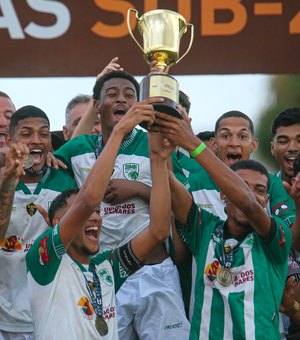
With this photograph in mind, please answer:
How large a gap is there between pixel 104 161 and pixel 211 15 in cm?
447

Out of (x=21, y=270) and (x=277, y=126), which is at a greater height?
(x=277, y=126)

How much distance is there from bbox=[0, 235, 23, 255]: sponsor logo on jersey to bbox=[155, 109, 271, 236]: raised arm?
124cm

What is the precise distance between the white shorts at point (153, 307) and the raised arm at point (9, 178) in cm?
99

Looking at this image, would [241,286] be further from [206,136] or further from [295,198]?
[206,136]

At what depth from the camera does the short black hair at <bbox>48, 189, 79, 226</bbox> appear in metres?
6.81

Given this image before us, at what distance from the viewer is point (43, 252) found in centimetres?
653

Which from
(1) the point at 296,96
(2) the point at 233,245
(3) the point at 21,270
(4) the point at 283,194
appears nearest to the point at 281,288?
(2) the point at 233,245

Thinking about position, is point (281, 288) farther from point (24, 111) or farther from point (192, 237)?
point (24, 111)

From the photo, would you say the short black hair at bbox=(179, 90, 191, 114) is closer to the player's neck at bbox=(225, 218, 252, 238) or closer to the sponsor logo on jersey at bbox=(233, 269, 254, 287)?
the player's neck at bbox=(225, 218, 252, 238)

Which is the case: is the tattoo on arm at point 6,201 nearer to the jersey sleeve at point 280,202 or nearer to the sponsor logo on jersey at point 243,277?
the sponsor logo on jersey at point 243,277

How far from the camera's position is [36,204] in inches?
288

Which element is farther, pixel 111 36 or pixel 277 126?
pixel 111 36

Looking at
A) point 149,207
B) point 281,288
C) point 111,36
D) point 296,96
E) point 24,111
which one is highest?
point 296,96

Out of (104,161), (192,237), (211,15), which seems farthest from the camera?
(211,15)
